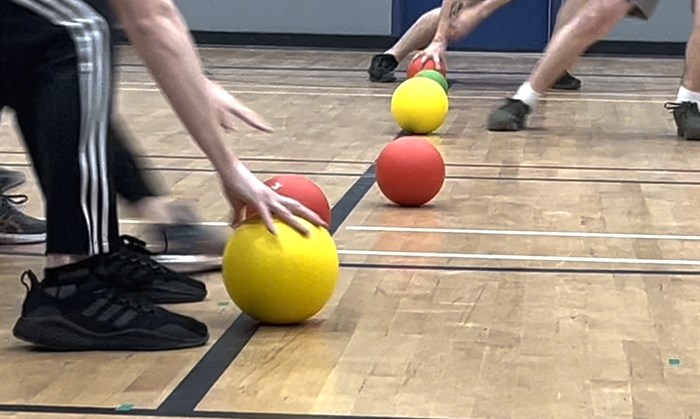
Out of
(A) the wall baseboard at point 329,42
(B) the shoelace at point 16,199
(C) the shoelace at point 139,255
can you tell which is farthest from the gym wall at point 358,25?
(C) the shoelace at point 139,255

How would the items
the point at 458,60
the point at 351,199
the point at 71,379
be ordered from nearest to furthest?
the point at 71,379 < the point at 351,199 < the point at 458,60

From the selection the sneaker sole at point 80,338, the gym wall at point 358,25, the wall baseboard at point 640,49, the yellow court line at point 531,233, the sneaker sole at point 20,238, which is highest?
the sneaker sole at point 80,338

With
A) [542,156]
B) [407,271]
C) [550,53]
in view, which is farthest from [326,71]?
[407,271]

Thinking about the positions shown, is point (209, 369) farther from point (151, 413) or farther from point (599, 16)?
point (599, 16)

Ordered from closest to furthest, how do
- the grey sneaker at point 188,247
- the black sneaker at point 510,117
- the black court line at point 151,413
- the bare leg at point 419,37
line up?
the black court line at point 151,413 < the grey sneaker at point 188,247 < the black sneaker at point 510,117 < the bare leg at point 419,37

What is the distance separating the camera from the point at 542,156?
4.69 meters

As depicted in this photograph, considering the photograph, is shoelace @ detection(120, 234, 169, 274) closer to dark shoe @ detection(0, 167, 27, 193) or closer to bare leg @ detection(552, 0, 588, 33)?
dark shoe @ detection(0, 167, 27, 193)

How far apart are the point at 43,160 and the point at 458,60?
287 inches

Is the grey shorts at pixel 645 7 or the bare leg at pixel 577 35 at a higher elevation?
the grey shorts at pixel 645 7

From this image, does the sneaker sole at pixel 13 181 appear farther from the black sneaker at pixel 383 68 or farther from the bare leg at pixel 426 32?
the black sneaker at pixel 383 68

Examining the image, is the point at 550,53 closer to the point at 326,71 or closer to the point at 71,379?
the point at 326,71

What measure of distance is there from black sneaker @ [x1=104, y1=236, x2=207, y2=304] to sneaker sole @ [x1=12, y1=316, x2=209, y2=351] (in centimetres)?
23

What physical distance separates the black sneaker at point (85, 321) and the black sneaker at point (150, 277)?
7.7 inches

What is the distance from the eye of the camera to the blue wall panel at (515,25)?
10125mm
